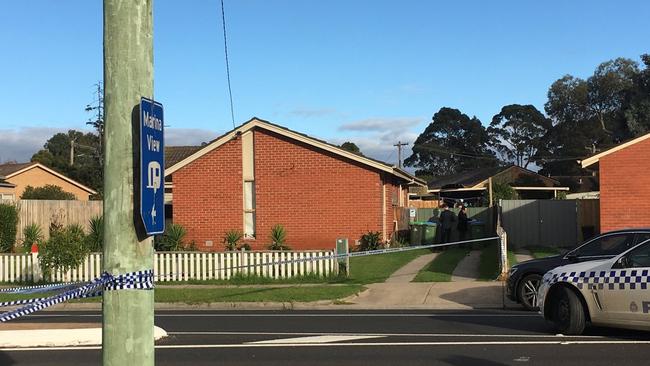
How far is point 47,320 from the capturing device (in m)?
12.3

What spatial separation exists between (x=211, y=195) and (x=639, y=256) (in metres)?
17.5

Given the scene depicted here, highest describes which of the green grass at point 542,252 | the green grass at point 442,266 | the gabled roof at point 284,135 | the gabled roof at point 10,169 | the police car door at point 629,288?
the gabled roof at point 10,169

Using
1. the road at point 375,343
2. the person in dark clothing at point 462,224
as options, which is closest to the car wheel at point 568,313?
the road at point 375,343

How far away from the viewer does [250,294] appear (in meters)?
15.4

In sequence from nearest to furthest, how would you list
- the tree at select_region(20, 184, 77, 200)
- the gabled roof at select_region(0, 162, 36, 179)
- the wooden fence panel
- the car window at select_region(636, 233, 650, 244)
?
the car window at select_region(636, 233, 650, 244), the wooden fence panel, the tree at select_region(20, 184, 77, 200), the gabled roof at select_region(0, 162, 36, 179)

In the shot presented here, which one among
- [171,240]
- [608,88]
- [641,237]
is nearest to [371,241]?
[171,240]

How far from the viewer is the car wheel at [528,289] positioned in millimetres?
12633

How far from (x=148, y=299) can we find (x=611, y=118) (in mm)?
74726

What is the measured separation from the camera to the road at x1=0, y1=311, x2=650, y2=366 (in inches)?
326

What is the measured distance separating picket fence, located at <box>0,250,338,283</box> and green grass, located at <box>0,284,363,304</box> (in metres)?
1.52

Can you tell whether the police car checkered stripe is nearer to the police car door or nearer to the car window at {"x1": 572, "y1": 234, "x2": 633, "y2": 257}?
the police car door

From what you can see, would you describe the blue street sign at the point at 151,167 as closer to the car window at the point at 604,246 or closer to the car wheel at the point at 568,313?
the car wheel at the point at 568,313

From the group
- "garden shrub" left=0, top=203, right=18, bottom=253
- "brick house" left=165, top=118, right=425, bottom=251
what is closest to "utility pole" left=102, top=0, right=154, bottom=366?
"brick house" left=165, top=118, right=425, bottom=251

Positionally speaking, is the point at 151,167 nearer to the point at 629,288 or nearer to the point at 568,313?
the point at 629,288
